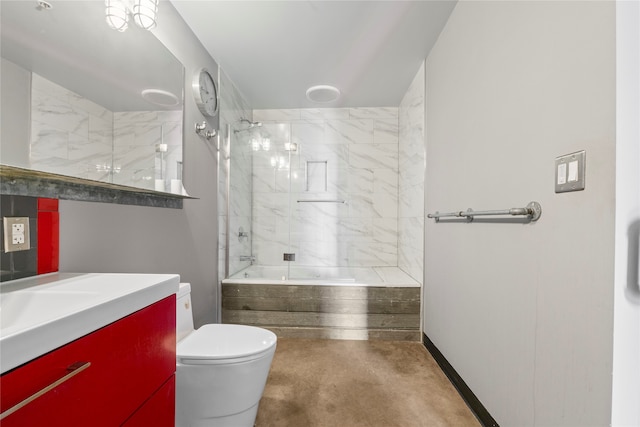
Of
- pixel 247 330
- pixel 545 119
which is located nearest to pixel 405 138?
pixel 545 119

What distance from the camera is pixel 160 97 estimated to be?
1.55 m

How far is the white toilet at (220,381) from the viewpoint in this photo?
119 cm

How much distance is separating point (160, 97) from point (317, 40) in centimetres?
120

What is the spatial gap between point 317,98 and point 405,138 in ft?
3.56

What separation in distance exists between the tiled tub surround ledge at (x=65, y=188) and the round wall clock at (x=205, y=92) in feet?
2.76

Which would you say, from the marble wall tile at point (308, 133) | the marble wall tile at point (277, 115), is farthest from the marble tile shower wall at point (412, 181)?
the marble wall tile at point (277, 115)

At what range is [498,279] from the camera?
1.26m

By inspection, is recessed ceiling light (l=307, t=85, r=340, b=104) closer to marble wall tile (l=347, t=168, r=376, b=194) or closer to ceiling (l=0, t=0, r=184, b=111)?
marble wall tile (l=347, t=168, r=376, b=194)

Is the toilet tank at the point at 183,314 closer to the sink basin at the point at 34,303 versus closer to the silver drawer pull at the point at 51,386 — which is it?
the sink basin at the point at 34,303

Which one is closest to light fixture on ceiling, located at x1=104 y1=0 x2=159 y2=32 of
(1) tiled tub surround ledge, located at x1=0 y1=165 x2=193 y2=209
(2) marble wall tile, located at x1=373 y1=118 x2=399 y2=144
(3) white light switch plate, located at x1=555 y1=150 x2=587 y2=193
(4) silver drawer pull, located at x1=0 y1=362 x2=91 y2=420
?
(1) tiled tub surround ledge, located at x1=0 y1=165 x2=193 y2=209

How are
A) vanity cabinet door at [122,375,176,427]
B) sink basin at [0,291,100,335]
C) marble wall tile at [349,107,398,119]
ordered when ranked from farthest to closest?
marble wall tile at [349,107,398,119] < vanity cabinet door at [122,375,176,427] < sink basin at [0,291,100,335]

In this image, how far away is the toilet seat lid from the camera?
1.19 m

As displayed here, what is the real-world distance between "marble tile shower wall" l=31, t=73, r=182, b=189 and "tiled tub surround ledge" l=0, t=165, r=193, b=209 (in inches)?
Answer: 1.2

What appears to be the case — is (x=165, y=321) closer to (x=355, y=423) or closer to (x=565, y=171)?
(x=355, y=423)
